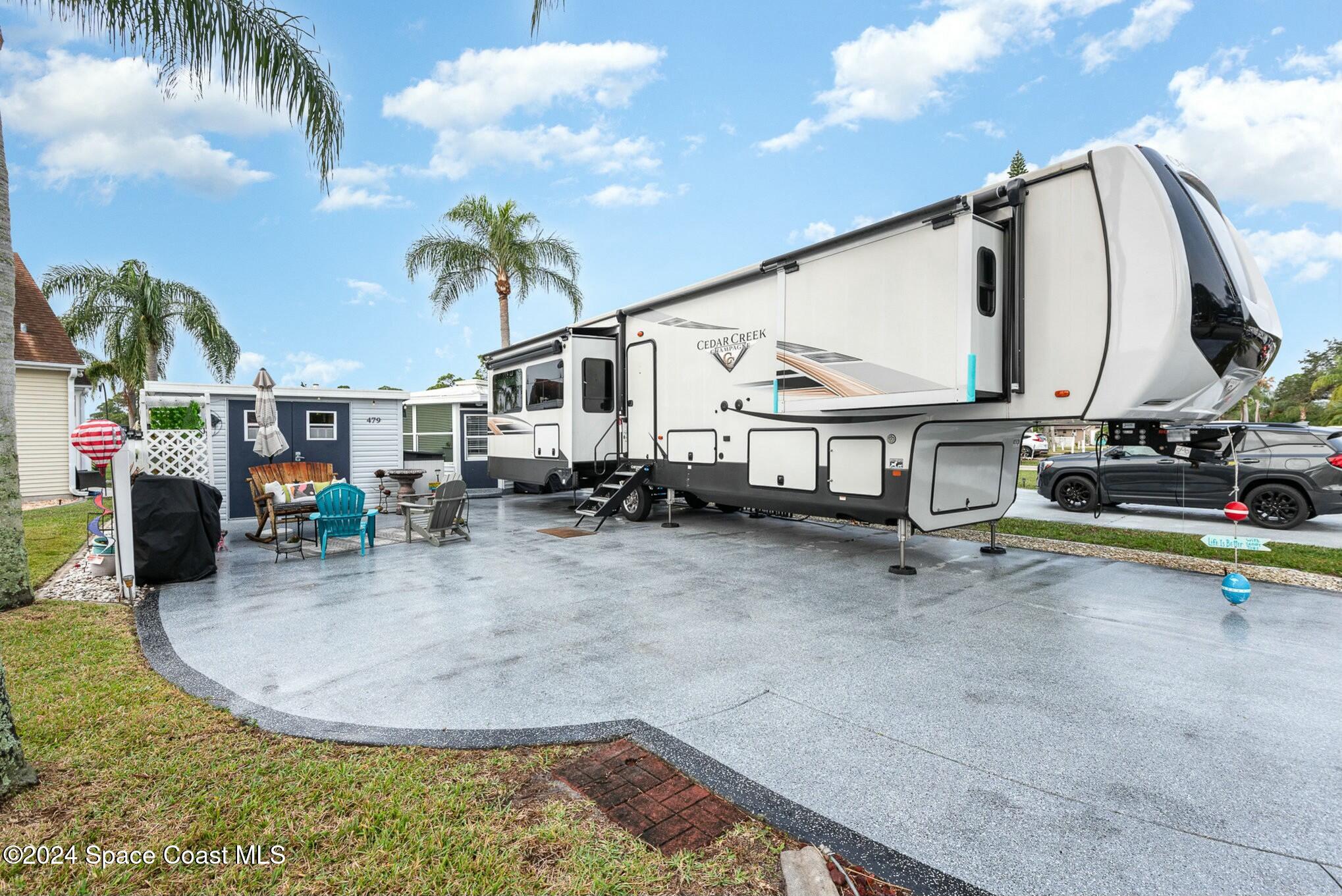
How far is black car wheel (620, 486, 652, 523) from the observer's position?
9219 mm

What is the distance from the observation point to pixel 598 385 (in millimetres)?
9562

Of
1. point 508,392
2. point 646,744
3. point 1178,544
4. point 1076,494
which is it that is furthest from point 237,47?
point 1076,494

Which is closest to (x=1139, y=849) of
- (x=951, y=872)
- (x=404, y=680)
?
(x=951, y=872)

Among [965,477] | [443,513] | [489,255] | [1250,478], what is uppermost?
[489,255]

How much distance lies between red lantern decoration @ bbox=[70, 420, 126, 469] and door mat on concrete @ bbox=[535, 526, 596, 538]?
15.2 feet

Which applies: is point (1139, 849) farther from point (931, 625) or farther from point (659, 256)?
point (659, 256)

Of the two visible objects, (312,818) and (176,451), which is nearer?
(312,818)

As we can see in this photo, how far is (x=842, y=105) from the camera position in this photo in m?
19.1

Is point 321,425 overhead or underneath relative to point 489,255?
underneath

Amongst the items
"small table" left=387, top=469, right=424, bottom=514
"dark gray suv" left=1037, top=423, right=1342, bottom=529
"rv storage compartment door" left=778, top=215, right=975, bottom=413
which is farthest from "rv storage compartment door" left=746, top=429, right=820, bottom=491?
"small table" left=387, top=469, right=424, bottom=514

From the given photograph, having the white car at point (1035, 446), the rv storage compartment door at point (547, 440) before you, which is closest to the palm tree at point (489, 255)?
the rv storage compartment door at point (547, 440)

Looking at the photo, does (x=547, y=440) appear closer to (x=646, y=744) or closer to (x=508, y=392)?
(x=508, y=392)

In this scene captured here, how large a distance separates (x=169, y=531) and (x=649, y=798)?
18.8 ft

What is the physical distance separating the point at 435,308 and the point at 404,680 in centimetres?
1544
